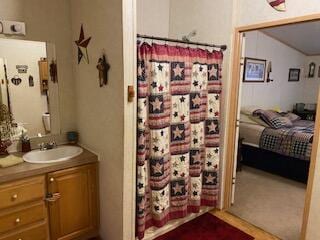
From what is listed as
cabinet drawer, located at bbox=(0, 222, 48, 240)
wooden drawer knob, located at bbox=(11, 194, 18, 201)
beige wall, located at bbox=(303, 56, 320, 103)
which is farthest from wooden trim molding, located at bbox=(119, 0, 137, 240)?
beige wall, located at bbox=(303, 56, 320, 103)

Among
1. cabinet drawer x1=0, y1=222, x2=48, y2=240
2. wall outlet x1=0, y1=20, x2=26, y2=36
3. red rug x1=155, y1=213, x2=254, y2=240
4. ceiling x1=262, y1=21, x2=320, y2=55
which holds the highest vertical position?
ceiling x1=262, y1=21, x2=320, y2=55

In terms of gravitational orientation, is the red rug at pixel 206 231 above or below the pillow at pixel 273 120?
below

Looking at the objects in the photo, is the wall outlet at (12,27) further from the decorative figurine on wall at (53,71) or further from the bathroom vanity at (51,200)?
the bathroom vanity at (51,200)

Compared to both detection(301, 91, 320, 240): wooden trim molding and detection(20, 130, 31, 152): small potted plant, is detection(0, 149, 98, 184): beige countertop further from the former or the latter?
detection(301, 91, 320, 240): wooden trim molding

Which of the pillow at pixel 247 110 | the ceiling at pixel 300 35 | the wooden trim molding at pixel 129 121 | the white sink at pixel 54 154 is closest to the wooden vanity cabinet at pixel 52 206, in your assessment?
the white sink at pixel 54 154

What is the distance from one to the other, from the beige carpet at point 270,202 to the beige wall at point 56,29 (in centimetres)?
211

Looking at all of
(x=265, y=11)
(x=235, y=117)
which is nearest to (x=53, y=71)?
(x=235, y=117)

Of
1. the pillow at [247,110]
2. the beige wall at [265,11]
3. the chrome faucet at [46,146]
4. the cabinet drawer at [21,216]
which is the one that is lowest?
the cabinet drawer at [21,216]

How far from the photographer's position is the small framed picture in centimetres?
574

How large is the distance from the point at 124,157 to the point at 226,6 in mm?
1766

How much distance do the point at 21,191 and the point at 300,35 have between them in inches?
209

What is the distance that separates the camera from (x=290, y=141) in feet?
11.7

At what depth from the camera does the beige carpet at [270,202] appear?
99.5 inches

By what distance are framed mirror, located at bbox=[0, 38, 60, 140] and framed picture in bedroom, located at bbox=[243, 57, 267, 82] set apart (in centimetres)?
327
